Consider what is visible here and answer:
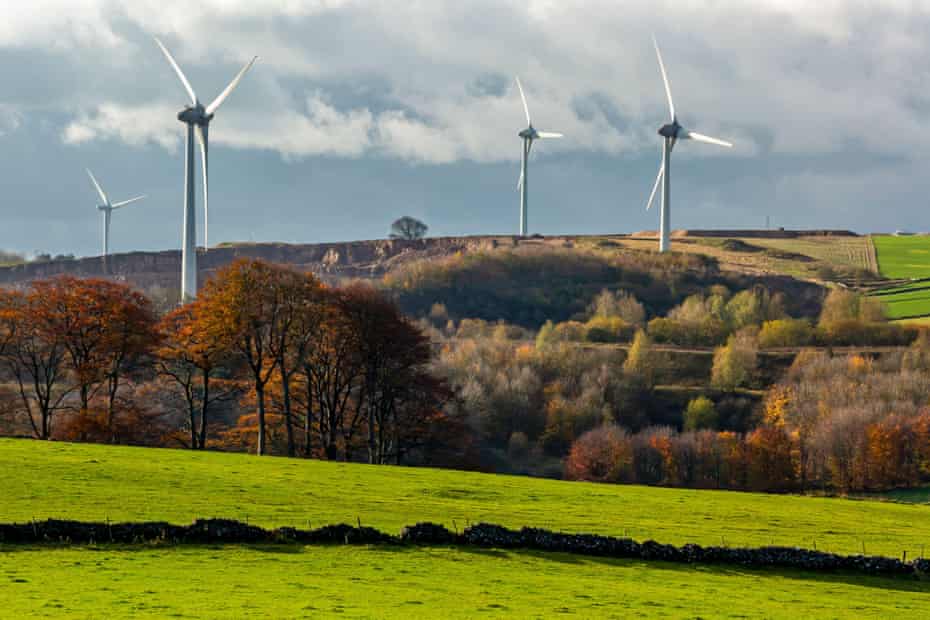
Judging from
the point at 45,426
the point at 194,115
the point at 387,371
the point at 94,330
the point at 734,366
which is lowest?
the point at 45,426

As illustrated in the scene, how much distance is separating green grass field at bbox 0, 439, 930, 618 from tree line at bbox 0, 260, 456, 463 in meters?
12.8

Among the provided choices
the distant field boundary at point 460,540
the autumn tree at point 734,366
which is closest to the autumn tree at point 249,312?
the distant field boundary at point 460,540

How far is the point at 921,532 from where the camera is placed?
52.2 metres

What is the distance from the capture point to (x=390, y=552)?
36344 mm

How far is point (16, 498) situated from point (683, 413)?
345 ft

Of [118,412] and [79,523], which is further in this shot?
[118,412]

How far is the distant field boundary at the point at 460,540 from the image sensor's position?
113 ft

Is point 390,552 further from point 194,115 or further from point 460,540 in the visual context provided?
point 194,115

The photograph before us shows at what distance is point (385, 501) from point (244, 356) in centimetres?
2997

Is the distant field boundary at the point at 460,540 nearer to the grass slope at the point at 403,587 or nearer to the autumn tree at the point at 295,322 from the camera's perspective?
the grass slope at the point at 403,587

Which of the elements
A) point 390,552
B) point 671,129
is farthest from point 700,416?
point 390,552

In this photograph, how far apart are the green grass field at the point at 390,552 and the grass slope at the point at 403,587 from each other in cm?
9

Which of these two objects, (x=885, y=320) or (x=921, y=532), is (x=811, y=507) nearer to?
(x=921, y=532)

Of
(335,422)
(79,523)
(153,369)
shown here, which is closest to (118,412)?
(153,369)
